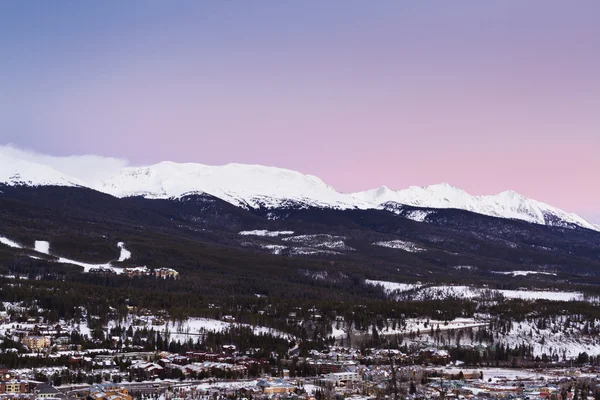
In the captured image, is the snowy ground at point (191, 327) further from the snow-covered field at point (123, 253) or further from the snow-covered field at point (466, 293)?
the snow-covered field at point (123, 253)

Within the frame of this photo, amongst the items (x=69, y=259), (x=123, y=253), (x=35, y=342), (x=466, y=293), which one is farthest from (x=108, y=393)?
(x=123, y=253)

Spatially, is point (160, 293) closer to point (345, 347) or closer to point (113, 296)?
point (113, 296)

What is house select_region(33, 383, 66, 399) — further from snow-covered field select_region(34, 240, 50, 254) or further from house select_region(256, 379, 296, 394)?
snow-covered field select_region(34, 240, 50, 254)

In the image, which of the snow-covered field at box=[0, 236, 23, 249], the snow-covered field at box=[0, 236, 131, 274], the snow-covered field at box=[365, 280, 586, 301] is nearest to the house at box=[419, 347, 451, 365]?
the snow-covered field at box=[365, 280, 586, 301]

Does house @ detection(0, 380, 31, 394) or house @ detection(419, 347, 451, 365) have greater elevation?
house @ detection(419, 347, 451, 365)

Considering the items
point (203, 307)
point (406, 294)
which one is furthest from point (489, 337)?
point (406, 294)

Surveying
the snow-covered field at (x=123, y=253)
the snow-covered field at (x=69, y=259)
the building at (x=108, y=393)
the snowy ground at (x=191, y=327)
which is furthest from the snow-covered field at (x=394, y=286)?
the building at (x=108, y=393)

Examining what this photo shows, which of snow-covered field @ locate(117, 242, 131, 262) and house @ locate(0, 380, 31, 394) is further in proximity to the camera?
snow-covered field @ locate(117, 242, 131, 262)

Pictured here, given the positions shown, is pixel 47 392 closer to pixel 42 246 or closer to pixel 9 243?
pixel 42 246
